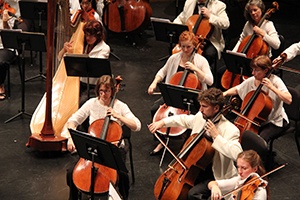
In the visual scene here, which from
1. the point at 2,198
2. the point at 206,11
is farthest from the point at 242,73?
the point at 2,198

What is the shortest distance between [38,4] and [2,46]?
0.86 m

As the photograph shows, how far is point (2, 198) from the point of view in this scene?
6.50 metres

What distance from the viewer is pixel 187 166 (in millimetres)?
5672

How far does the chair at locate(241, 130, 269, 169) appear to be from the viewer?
19.6 feet

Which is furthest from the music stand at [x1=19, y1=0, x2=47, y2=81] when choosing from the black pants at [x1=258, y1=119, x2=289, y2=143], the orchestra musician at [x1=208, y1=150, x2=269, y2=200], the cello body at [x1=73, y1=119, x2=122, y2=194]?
the orchestra musician at [x1=208, y1=150, x2=269, y2=200]

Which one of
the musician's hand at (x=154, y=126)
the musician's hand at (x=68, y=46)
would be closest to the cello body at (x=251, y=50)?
the musician's hand at (x=68, y=46)

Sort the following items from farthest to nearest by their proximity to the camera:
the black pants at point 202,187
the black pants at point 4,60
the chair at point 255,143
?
the black pants at point 4,60, the chair at point 255,143, the black pants at point 202,187

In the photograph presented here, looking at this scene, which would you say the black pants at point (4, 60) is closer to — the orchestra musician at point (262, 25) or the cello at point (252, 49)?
the cello at point (252, 49)

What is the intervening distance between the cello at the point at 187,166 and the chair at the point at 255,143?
1.64ft

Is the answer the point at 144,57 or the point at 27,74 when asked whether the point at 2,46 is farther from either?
the point at 144,57

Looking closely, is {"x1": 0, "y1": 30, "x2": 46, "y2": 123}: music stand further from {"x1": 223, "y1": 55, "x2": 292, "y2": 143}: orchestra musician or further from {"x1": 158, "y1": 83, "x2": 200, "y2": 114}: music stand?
{"x1": 223, "y1": 55, "x2": 292, "y2": 143}: orchestra musician

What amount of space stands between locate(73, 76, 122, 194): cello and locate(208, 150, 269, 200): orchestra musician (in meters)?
0.96

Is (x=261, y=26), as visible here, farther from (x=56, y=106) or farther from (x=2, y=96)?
(x=2, y=96)

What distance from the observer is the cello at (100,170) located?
19.0ft
